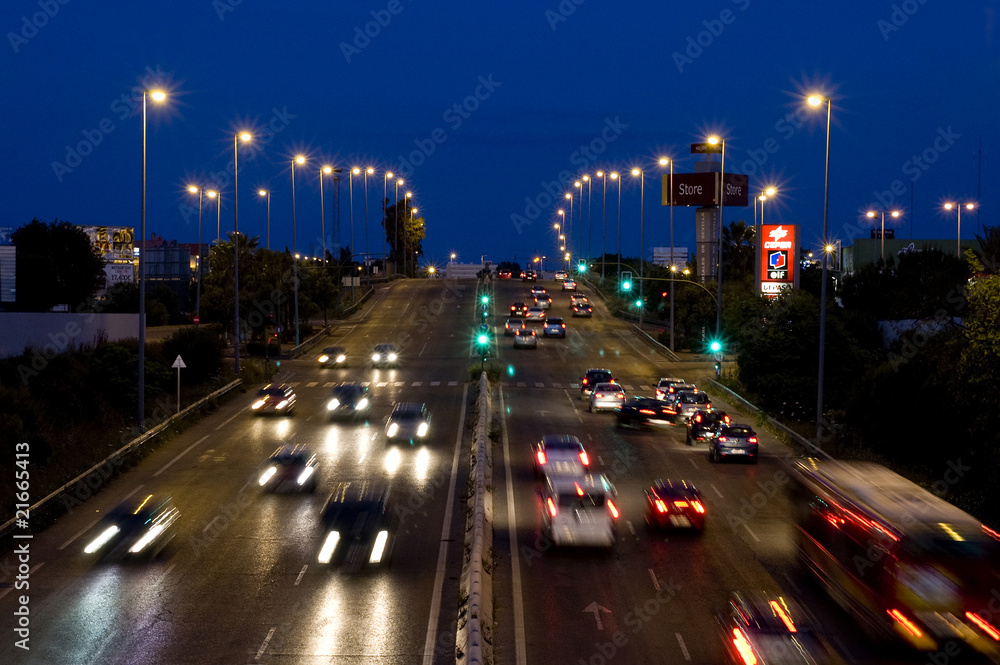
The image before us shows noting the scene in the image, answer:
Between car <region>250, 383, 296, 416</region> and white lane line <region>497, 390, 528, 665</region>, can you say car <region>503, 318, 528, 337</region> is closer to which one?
car <region>250, 383, 296, 416</region>

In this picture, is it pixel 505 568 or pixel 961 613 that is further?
pixel 505 568

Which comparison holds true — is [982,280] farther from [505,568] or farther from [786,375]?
[786,375]

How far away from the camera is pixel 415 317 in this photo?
89.8 metres

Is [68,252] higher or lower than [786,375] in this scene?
higher

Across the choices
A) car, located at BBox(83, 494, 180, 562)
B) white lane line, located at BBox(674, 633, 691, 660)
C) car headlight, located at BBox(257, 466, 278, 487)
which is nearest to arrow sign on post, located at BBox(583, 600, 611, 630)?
white lane line, located at BBox(674, 633, 691, 660)

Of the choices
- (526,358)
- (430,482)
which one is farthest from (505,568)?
(526,358)

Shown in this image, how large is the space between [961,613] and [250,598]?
40.7ft

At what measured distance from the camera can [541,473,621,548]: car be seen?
21078 millimetres

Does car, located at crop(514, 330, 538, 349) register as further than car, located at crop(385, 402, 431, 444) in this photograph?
Yes

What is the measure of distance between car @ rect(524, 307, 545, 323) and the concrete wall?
127 feet

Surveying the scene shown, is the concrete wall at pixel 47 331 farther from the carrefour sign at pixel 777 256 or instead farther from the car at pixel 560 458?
the carrefour sign at pixel 777 256

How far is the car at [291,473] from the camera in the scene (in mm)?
27875

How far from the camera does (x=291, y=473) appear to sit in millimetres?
28156

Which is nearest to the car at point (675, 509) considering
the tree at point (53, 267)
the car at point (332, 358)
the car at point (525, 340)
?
the car at point (332, 358)
